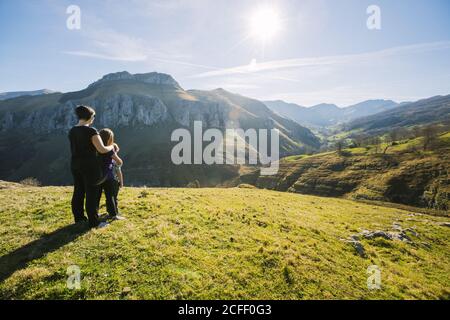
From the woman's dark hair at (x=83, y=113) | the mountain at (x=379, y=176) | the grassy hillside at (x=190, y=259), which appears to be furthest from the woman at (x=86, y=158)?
the mountain at (x=379, y=176)

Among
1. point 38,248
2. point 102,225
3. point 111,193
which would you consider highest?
point 111,193

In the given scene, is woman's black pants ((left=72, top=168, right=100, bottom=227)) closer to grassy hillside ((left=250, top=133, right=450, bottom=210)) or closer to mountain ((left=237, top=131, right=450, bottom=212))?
mountain ((left=237, top=131, right=450, bottom=212))

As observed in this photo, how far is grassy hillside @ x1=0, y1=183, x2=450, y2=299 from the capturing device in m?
7.29

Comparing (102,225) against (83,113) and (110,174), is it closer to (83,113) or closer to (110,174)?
(110,174)

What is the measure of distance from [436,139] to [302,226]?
141 metres

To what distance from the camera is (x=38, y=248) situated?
28.9 feet

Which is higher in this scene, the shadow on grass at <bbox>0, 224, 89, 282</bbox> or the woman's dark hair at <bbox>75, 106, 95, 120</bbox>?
the woman's dark hair at <bbox>75, 106, 95, 120</bbox>

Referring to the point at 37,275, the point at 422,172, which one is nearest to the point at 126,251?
the point at 37,275

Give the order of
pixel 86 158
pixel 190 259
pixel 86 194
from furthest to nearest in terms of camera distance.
Answer: 1. pixel 86 194
2. pixel 86 158
3. pixel 190 259

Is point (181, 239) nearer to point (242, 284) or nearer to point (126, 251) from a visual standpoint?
point (126, 251)

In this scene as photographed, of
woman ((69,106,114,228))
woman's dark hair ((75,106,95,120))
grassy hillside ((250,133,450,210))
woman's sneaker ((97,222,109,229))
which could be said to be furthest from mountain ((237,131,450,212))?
woman's dark hair ((75,106,95,120))

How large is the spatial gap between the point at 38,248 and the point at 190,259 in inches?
225

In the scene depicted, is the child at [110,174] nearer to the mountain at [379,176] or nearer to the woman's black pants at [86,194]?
the woman's black pants at [86,194]

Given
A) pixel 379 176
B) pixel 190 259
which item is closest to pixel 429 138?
pixel 379 176
